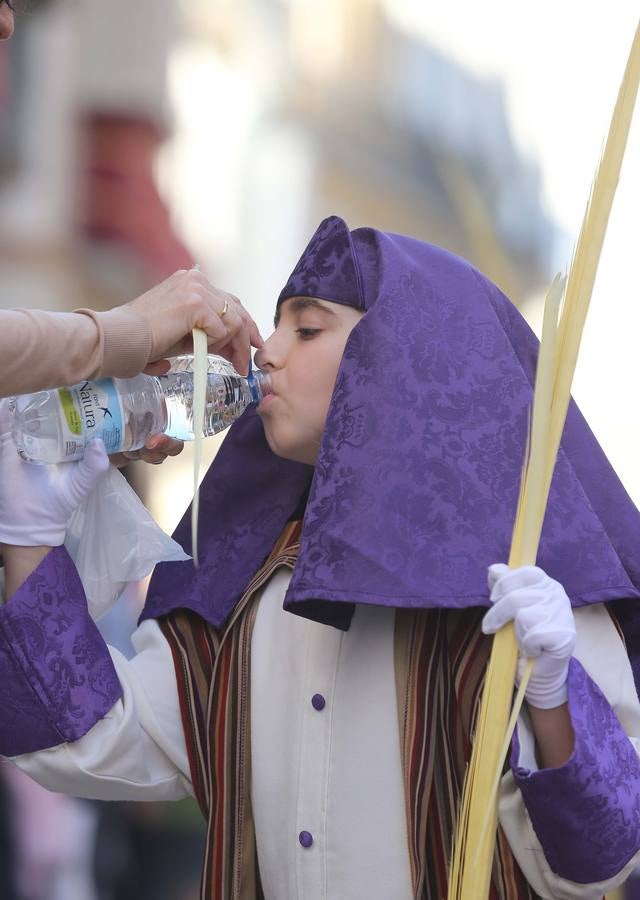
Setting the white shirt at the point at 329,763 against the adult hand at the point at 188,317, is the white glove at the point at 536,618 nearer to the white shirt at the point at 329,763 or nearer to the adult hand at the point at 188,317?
the white shirt at the point at 329,763

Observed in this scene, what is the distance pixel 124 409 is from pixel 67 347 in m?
0.25

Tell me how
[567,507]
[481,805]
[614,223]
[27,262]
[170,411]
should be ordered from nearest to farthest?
[481,805] < [567,507] < [170,411] < [27,262] < [614,223]

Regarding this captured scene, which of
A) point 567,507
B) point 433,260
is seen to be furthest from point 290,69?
point 567,507

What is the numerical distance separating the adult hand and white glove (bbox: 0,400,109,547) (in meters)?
0.19

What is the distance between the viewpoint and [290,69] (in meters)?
5.13

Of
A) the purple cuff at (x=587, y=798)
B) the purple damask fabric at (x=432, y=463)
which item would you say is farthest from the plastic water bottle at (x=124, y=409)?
the purple cuff at (x=587, y=798)

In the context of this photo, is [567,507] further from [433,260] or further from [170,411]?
[170,411]

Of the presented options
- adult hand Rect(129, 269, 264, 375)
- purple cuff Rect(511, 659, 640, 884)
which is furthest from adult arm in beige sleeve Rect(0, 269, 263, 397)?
purple cuff Rect(511, 659, 640, 884)

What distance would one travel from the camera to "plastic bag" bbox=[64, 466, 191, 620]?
189 centimetres

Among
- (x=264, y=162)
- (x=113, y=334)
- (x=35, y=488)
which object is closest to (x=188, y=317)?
(x=113, y=334)

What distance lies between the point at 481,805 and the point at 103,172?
3.43 metres

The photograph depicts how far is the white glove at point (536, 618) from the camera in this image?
148 centimetres

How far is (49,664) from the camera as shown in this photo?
69.8 inches

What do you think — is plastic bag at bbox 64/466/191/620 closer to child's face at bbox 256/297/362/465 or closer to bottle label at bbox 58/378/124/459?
bottle label at bbox 58/378/124/459
